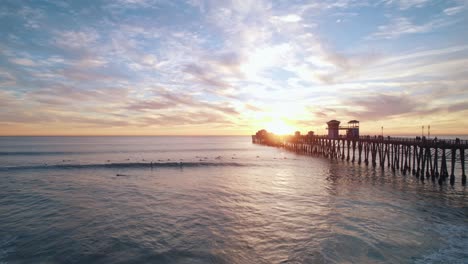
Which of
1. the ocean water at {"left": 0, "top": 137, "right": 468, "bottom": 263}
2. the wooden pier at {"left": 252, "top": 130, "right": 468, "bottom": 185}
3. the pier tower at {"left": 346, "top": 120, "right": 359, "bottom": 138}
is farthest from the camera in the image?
the pier tower at {"left": 346, "top": 120, "right": 359, "bottom": 138}

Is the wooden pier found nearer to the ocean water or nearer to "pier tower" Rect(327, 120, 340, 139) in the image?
"pier tower" Rect(327, 120, 340, 139)

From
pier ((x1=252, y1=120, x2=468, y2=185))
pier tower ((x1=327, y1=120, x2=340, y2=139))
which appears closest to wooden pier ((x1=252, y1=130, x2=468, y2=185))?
pier ((x1=252, y1=120, x2=468, y2=185))

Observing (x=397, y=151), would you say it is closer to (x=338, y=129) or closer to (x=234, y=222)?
(x=338, y=129)

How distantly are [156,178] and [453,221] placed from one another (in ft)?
95.9

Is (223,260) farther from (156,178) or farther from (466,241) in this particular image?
(156,178)

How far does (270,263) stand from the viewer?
10.6 meters

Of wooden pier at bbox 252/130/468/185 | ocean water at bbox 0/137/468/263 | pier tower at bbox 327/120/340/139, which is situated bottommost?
ocean water at bbox 0/137/468/263

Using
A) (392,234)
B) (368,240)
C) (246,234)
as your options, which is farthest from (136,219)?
(392,234)

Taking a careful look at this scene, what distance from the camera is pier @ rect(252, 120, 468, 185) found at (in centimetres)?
2680

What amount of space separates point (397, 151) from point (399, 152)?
81.7 feet

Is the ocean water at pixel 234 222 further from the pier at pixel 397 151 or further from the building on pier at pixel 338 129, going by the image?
the building on pier at pixel 338 129

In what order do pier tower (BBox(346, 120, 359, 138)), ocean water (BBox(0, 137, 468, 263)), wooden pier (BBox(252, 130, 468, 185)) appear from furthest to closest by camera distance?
pier tower (BBox(346, 120, 359, 138)), wooden pier (BBox(252, 130, 468, 185)), ocean water (BBox(0, 137, 468, 263))

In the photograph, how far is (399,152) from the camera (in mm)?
35031

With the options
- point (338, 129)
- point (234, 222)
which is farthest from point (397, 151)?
point (234, 222)
